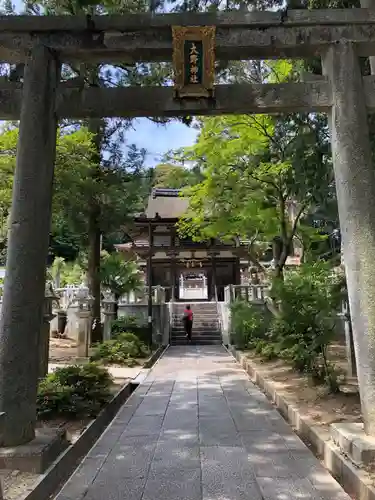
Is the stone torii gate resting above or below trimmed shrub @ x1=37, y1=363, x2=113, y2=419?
above

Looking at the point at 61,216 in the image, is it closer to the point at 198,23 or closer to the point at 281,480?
the point at 198,23

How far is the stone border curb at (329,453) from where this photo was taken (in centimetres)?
344

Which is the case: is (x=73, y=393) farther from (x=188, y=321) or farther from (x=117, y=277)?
(x=188, y=321)

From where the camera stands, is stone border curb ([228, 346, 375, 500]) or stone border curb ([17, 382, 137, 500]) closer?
stone border curb ([228, 346, 375, 500])

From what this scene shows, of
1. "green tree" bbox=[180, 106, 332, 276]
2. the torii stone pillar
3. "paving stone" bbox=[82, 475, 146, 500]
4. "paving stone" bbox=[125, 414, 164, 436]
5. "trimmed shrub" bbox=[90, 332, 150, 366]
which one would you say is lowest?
"paving stone" bbox=[82, 475, 146, 500]

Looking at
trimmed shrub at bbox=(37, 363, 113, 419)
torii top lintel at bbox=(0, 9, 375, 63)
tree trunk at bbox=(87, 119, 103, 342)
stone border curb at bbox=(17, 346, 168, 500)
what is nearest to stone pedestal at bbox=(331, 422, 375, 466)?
stone border curb at bbox=(17, 346, 168, 500)

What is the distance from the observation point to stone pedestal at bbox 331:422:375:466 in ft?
12.0

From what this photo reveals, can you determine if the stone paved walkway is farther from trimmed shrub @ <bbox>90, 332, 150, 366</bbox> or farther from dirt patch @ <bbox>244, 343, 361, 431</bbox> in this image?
trimmed shrub @ <bbox>90, 332, 150, 366</bbox>

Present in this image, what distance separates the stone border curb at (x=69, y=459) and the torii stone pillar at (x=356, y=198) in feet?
9.81

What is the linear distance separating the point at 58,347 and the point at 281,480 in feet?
46.9

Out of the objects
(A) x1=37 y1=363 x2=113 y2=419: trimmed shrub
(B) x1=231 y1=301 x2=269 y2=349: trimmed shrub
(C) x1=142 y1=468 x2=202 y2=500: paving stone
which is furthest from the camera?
(B) x1=231 y1=301 x2=269 y2=349: trimmed shrub

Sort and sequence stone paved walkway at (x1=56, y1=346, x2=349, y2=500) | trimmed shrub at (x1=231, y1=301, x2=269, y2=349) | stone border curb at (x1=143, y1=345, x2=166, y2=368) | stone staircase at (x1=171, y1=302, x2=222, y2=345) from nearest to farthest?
stone paved walkway at (x1=56, y1=346, x2=349, y2=500) → stone border curb at (x1=143, y1=345, x2=166, y2=368) → trimmed shrub at (x1=231, y1=301, x2=269, y2=349) → stone staircase at (x1=171, y1=302, x2=222, y2=345)

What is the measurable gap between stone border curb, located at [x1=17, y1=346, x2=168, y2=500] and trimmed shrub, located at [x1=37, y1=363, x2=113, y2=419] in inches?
7.5

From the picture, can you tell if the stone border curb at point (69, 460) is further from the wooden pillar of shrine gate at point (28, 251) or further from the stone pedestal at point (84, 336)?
the stone pedestal at point (84, 336)
